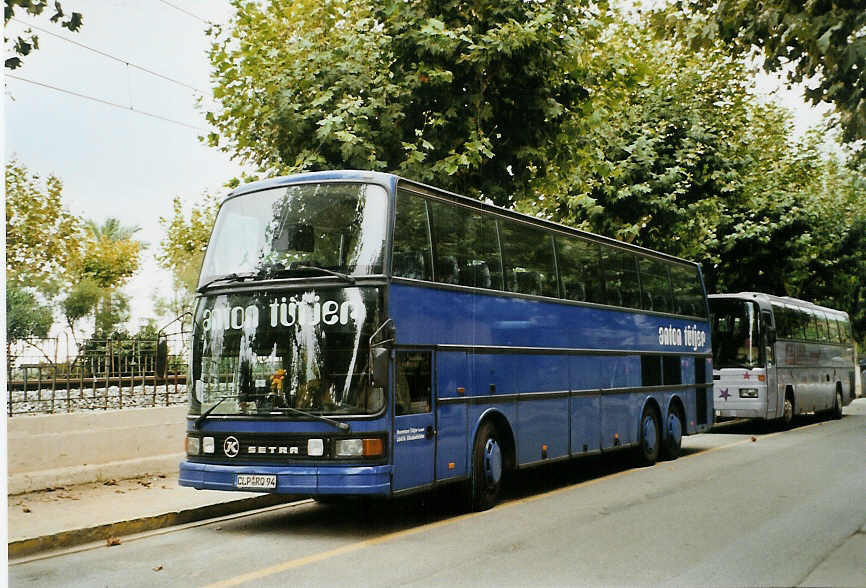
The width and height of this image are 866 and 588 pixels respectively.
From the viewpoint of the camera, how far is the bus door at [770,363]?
2227cm

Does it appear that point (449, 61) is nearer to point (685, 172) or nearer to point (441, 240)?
point (441, 240)

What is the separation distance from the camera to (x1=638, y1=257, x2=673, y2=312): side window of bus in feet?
53.9

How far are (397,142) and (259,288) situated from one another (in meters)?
5.98

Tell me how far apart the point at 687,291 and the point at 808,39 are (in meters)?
11.1

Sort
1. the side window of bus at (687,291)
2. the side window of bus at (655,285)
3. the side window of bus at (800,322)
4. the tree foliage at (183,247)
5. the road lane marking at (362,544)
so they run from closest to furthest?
the road lane marking at (362,544)
the side window of bus at (655,285)
the side window of bus at (687,291)
the side window of bus at (800,322)
the tree foliage at (183,247)

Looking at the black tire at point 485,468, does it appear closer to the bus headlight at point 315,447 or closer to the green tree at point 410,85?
the bus headlight at point 315,447

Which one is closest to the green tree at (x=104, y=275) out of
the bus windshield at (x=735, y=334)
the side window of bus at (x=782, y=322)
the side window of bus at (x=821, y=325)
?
the bus windshield at (x=735, y=334)

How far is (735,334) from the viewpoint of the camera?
22469 millimetres

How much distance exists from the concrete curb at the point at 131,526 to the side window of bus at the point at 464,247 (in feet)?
11.3

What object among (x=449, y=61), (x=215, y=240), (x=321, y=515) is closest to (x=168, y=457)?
(x=321, y=515)

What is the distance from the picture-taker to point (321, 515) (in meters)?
10.7

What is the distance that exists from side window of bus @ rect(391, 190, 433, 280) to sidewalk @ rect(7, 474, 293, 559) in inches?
134

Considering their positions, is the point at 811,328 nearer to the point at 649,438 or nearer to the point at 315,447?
the point at 649,438

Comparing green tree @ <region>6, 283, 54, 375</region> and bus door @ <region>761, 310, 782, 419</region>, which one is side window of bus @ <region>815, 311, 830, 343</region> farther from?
green tree @ <region>6, 283, 54, 375</region>
